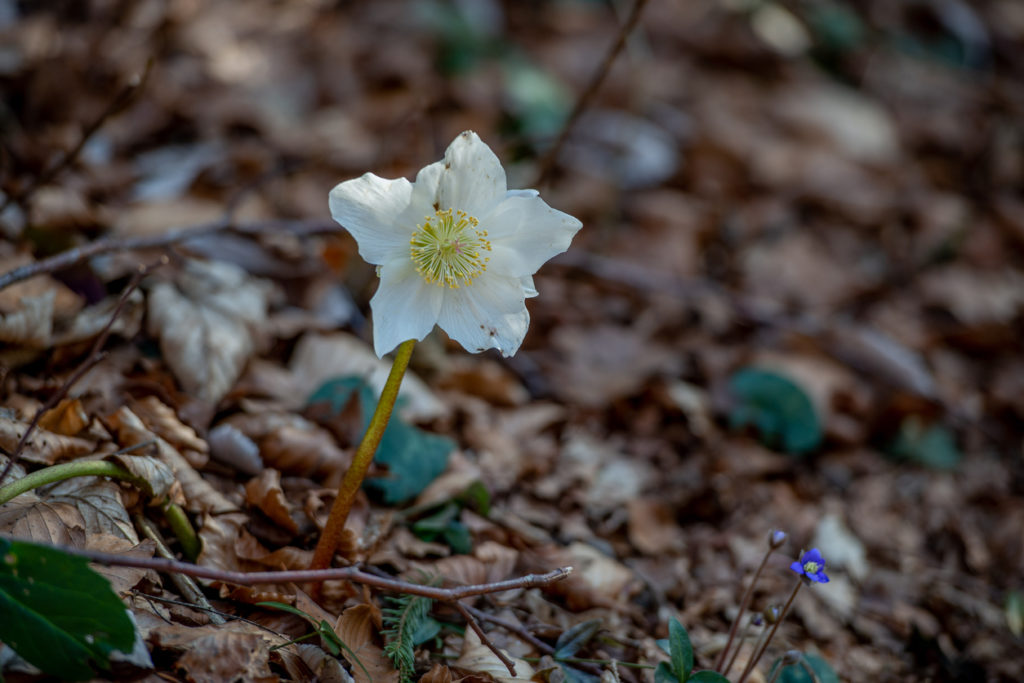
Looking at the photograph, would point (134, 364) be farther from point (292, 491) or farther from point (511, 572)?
point (511, 572)

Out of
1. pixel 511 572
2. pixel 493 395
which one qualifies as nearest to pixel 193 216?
pixel 493 395

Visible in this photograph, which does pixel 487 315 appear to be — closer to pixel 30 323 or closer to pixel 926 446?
pixel 30 323

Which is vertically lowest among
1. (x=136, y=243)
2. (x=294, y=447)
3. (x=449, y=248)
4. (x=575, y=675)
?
(x=575, y=675)

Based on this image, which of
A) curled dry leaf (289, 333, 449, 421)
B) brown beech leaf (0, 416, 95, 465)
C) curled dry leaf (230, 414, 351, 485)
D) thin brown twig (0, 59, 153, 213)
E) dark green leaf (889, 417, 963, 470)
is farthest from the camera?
dark green leaf (889, 417, 963, 470)

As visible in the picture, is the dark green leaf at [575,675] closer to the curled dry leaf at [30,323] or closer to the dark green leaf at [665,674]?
the dark green leaf at [665,674]

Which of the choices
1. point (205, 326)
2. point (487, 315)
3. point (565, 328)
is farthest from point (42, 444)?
point (565, 328)

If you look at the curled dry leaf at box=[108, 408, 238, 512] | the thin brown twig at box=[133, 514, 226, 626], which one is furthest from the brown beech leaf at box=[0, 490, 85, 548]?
the curled dry leaf at box=[108, 408, 238, 512]

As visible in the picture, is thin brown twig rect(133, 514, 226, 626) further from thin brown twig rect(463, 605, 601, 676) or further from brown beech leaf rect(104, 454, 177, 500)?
thin brown twig rect(463, 605, 601, 676)
